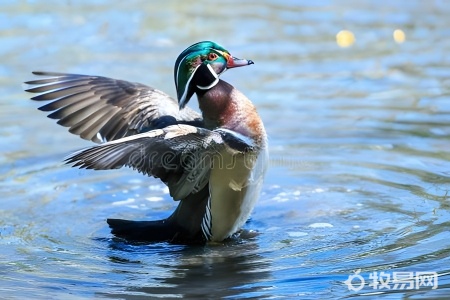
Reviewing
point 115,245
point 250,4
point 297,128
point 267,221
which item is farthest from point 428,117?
point 250,4

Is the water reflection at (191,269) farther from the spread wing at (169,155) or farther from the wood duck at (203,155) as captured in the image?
the spread wing at (169,155)

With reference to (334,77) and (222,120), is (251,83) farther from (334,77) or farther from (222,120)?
(222,120)

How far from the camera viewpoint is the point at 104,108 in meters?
6.32

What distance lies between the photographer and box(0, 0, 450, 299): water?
16.6 feet

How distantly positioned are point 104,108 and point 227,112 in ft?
3.45

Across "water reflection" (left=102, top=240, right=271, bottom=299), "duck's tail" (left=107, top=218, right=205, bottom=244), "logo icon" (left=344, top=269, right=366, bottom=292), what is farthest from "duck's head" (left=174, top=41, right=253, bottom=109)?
"logo icon" (left=344, top=269, right=366, bottom=292)

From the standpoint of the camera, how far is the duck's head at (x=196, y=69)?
5.62 m

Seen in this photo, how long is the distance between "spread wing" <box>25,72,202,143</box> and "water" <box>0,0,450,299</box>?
1.87ft

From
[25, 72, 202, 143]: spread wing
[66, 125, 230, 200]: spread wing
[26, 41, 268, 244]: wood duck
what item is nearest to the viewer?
[66, 125, 230, 200]: spread wing

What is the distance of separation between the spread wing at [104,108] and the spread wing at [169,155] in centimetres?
51

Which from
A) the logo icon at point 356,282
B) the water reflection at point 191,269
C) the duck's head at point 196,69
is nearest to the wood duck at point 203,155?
the duck's head at point 196,69

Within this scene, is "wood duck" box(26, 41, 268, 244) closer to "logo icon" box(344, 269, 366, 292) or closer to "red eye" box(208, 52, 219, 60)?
"red eye" box(208, 52, 219, 60)

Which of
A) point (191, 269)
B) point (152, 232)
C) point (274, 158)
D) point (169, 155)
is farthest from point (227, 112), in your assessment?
point (274, 158)

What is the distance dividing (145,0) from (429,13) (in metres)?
3.71
